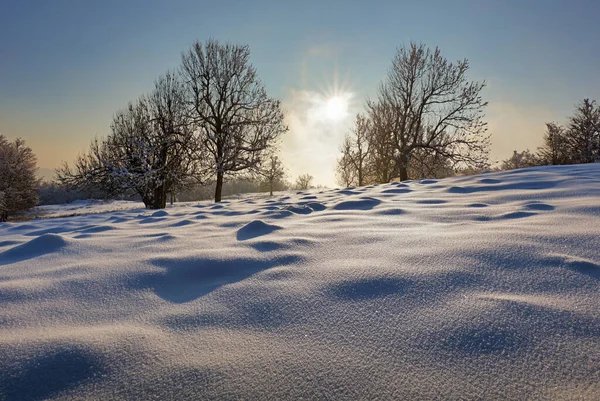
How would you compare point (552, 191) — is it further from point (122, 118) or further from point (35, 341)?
point (122, 118)

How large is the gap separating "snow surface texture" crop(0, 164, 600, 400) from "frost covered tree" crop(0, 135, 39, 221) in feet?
76.3

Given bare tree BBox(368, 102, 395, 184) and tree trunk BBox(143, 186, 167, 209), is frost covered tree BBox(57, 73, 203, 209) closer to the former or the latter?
tree trunk BBox(143, 186, 167, 209)

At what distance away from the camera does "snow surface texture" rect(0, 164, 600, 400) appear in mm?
640

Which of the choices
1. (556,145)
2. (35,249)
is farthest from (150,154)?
(556,145)

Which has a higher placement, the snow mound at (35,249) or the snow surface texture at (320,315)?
the snow mound at (35,249)

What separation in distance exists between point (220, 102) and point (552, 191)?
11.4 metres

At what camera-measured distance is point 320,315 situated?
2.97 ft

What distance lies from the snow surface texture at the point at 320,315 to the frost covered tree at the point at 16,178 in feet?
76.3

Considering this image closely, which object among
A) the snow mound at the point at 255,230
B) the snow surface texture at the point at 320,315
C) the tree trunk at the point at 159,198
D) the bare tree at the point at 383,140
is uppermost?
the bare tree at the point at 383,140

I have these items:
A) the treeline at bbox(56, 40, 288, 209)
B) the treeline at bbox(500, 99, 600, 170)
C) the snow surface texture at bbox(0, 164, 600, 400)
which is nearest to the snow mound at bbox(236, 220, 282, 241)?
the snow surface texture at bbox(0, 164, 600, 400)

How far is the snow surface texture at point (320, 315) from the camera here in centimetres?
64

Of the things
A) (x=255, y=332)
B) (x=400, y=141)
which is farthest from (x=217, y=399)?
(x=400, y=141)

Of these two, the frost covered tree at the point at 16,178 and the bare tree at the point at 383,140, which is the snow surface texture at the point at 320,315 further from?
the frost covered tree at the point at 16,178

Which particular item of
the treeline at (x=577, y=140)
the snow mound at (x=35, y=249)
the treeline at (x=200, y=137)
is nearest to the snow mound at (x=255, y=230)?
the snow mound at (x=35, y=249)
